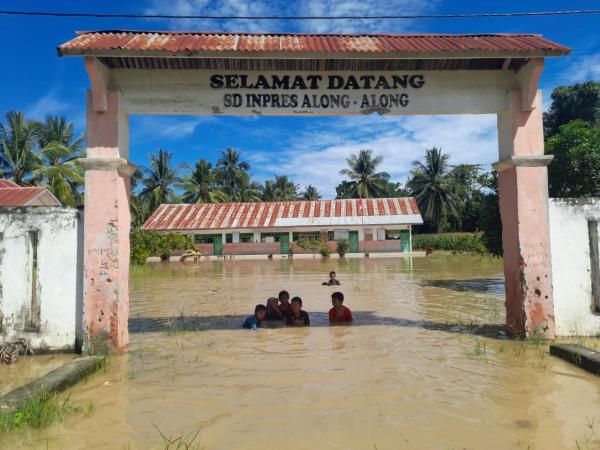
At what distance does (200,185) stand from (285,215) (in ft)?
44.2

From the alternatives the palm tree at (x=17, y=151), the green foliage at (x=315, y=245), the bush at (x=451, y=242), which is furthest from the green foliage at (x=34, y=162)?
the bush at (x=451, y=242)

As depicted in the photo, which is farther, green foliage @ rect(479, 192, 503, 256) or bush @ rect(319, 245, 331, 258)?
bush @ rect(319, 245, 331, 258)

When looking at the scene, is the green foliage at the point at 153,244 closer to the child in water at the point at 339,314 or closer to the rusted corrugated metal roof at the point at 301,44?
the child in water at the point at 339,314

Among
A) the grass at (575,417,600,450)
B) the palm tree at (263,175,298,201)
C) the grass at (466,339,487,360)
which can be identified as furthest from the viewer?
the palm tree at (263,175,298,201)

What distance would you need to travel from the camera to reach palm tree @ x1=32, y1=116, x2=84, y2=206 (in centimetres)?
2553

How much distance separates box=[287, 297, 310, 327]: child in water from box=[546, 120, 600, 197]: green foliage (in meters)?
8.03

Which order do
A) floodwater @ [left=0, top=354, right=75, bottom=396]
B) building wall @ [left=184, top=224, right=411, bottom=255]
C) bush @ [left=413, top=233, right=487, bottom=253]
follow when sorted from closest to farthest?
floodwater @ [left=0, top=354, right=75, bottom=396]
bush @ [left=413, top=233, right=487, bottom=253]
building wall @ [left=184, top=224, right=411, bottom=255]

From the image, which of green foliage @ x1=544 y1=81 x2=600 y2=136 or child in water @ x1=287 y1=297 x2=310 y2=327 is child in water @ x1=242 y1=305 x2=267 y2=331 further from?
green foliage @ x1=544 y1=81 x2=600 y2=136

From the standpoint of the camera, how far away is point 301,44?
6.50 meters

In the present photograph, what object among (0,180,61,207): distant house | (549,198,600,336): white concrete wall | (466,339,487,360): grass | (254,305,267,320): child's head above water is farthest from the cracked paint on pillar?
(0,180,61,207): distant house

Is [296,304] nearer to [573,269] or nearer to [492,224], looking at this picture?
[573,269]

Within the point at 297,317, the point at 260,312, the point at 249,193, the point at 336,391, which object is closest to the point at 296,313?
the point at 297,317

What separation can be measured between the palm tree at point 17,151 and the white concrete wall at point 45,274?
2456cm

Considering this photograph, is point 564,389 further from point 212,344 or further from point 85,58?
point 85,58
